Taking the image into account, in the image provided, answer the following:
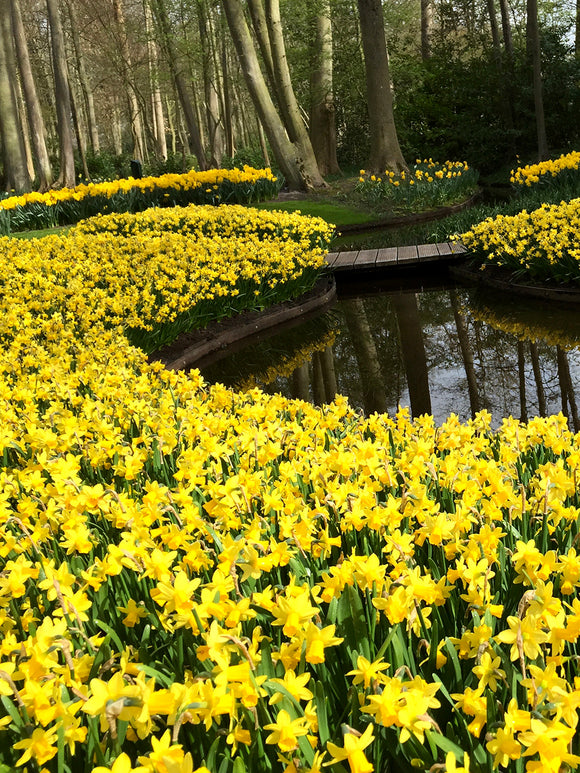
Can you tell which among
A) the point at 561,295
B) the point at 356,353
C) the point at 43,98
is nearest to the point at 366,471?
the point at 356,353

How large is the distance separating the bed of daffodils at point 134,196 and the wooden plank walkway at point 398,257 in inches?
173

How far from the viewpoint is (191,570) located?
6.05ft

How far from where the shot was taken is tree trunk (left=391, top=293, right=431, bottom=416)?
568 centimetres

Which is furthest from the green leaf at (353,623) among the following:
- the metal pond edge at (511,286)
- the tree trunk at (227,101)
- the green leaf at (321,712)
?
the tree trunk at (227,101)

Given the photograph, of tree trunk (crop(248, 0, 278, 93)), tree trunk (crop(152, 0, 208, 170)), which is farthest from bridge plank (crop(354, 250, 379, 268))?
tree trunk (crop(152, 0, 208, 170))

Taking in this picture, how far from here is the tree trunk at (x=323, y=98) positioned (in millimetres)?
18344

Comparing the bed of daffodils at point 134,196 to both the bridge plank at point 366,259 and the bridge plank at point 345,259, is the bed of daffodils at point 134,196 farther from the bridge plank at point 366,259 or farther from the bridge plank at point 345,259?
the bridge plank at point 366,259

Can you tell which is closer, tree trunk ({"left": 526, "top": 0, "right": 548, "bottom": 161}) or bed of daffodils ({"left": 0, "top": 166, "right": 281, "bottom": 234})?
bed of daffodils ({"left": 0, "top": 166, "right": 281, "bottom": 234})

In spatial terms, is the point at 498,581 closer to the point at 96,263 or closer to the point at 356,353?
the point at 356,353

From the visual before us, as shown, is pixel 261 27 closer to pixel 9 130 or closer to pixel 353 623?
pixel 9 130

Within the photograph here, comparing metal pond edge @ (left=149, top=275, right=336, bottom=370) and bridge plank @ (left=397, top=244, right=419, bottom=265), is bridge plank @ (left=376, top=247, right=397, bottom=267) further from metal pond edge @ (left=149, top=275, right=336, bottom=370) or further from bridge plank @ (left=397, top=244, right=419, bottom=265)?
metal pond edge @ (left=149, top=275, right=336, bottom=370)

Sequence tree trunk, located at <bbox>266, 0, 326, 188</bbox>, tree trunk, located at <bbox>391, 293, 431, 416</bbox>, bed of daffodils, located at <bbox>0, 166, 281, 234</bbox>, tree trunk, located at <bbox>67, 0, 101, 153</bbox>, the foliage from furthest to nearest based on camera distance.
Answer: tree trunk, located at <bbox>67, 0, 101, 153</bbox>, tree trunk, located at <bbox>266, 0, 326, 188</bbox>, bed of daffodils, located at <bbox>0, 166, 281, 234</bbox>, the foliage, tree trunk, located at <bbox>391, 293, 431, 416</bbox>

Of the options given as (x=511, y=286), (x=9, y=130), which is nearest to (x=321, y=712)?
(x=511, y=286)

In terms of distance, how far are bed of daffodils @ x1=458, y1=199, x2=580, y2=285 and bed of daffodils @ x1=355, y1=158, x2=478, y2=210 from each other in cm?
444
